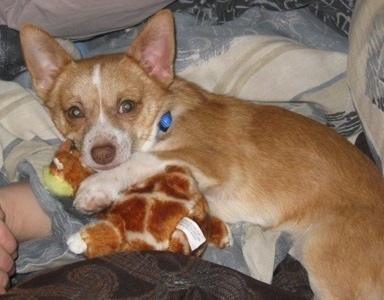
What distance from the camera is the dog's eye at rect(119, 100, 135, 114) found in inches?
104

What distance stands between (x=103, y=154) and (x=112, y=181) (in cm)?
14

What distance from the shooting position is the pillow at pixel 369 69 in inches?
98.9

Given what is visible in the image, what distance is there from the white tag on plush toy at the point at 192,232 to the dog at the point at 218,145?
327 mm

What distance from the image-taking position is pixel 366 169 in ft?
8.61

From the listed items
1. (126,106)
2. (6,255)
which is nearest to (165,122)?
(126,106)

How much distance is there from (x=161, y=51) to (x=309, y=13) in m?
0.89

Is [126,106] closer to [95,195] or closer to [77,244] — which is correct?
[95,195]

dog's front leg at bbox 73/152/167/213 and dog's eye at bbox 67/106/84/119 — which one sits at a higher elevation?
dog's eye at bbox 67/106/84/119

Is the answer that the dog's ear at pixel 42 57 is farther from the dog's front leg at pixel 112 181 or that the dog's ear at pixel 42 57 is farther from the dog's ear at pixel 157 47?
the dog's front leg at pixel 112 181

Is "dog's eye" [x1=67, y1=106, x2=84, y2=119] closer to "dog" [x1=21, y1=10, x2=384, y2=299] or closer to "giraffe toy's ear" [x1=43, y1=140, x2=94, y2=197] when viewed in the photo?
"dog" [x1=21, y1=10, x2=384, y2=299]

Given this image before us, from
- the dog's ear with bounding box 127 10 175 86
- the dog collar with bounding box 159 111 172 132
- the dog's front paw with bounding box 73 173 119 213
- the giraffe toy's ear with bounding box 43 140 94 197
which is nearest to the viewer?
the dog's front paw with bounding box 73 173 119 213

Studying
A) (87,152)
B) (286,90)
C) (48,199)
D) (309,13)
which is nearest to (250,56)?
(286,90)

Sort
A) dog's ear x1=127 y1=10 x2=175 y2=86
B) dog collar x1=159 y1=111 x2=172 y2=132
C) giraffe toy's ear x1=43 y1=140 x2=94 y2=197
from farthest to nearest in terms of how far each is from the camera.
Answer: dog collar x1=159 y1=111 x2=172 y2=132 < dog's ear x1=127 y1=10 x2=175 y2=86 < giraffe toy's ear x1=43 y1=140 x2=94 y2=197

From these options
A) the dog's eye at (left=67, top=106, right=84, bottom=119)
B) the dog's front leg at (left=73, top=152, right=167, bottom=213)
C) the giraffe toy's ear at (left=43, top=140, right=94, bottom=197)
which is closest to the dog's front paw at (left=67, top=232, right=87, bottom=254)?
the dog's front leg at (left=73, top=152, right=167, bottom=213)
